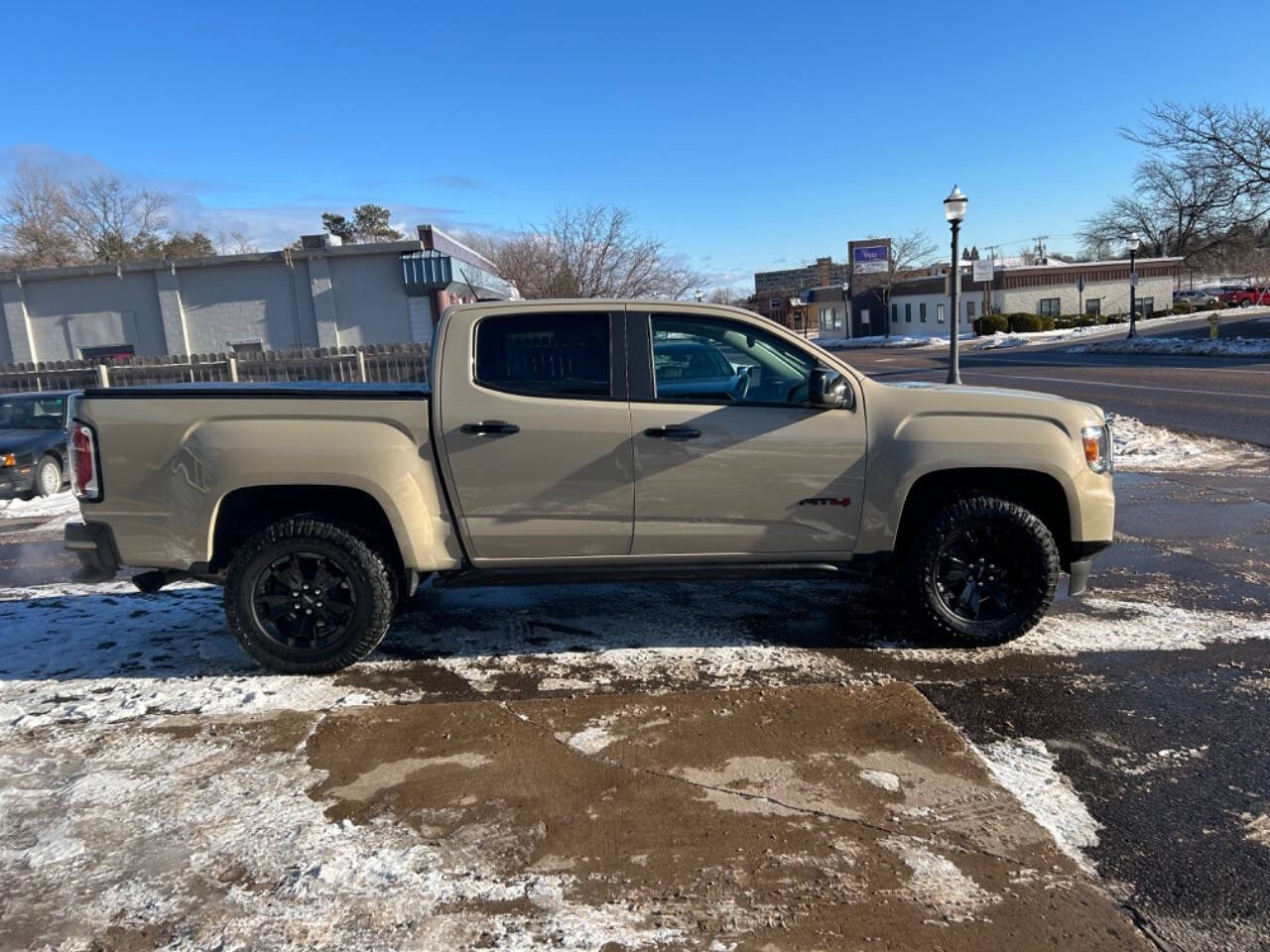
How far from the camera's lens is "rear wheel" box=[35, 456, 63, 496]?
11062mm

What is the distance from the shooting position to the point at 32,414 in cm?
1217

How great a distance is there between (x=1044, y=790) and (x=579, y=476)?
2465mm

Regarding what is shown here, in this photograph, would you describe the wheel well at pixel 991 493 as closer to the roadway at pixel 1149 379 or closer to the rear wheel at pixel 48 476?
the roadway at pixel 1149 379

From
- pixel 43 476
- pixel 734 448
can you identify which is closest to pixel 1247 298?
pixel 734 448

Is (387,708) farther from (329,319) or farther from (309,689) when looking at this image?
(329,319)

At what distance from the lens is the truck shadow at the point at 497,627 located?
4.83 meters

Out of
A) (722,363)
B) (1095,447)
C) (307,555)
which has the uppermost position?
(722,363)

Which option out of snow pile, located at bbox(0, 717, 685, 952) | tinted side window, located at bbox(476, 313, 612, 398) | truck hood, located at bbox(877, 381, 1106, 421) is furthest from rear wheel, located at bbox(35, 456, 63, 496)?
truck hood, located at bbox(877, 381, 1106, 421)

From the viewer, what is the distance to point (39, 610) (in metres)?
5.88

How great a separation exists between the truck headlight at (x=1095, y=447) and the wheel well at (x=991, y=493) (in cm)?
21

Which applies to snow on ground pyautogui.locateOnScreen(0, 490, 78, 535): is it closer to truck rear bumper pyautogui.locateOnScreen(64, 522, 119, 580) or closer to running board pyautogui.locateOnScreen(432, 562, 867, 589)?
truck rear bumper pyautogui.locateOnScreen(64, 522, 119, 580)

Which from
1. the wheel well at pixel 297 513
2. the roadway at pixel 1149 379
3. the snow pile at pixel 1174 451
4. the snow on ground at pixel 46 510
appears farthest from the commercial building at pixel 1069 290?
the wheel well at pixel 297 513

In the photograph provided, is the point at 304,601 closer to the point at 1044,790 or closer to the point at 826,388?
the point at 826,388

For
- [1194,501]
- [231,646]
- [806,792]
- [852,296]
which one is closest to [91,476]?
[231,646]
